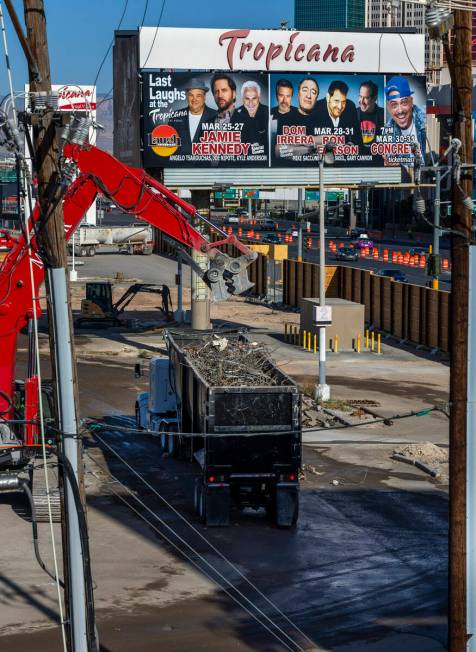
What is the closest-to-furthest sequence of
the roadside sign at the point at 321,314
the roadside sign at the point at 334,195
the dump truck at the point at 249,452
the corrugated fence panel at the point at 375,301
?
the dump truck at the point at 249,452
the roadside sign at the point at 321,314
the corrugated fence panel at the point at 375,301
the roadside sign at the point at 334,195

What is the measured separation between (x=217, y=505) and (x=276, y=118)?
100 ft

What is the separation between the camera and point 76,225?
92.4 ft

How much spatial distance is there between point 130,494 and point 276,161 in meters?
27.9

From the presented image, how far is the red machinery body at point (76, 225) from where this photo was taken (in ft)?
80.9

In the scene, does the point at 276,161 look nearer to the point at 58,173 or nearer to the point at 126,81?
the point at 126,81

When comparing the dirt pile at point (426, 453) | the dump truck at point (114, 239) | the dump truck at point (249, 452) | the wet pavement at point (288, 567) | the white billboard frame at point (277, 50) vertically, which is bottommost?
the wet pavement at point (288, 567)

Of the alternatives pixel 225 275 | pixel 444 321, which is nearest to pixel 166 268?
pixel 444 321

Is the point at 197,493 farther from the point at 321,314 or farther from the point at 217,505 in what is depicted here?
the point at 321,314

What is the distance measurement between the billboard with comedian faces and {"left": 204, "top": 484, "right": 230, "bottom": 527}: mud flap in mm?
28295

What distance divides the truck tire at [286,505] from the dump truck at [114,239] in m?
76.0

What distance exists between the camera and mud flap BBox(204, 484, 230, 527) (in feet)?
74.3

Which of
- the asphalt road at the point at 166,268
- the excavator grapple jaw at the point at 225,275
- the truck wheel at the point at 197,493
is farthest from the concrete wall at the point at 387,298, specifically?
the truck wheel at the point at 197,493

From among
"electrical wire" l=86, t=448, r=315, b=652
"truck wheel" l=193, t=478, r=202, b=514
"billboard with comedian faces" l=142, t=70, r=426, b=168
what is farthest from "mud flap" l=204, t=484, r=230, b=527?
"billboard with comedian faces" l=142, t=70, r=426, b=168

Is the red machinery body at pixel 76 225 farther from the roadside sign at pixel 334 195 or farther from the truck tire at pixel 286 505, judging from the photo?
the roadside sign at pixel 334 195
